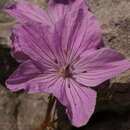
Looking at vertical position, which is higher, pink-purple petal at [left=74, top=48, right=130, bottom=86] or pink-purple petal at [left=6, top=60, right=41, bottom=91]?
pink-purple petal at [left=6, top=60, right=41, bottom=91]

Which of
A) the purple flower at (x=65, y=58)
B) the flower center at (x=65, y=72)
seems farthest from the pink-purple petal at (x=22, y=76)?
the flower center at (x=65, y=72)

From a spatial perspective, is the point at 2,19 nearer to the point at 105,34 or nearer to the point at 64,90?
the point at 105,34

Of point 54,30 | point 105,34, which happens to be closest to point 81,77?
point 54,30

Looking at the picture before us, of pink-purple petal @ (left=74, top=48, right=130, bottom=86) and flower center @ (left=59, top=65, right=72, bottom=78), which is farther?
flower center @ (left=59, top=65, right=72, bottom=78)

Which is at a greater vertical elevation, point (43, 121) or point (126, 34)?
point (126, 34)

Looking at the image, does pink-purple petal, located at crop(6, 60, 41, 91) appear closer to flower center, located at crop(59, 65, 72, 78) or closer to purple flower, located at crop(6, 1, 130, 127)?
purple flower, located at crop(6, 1, 130, 127)

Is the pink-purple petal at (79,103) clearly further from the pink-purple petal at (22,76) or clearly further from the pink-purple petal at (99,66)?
the pink-purple petal at (22,76)

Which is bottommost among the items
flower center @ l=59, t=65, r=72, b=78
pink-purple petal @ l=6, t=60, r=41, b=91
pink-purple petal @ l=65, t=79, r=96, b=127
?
pink-purple petal @ l=65, t=79, r=96, b=127

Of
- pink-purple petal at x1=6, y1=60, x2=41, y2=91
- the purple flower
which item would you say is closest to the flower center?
the purple flower

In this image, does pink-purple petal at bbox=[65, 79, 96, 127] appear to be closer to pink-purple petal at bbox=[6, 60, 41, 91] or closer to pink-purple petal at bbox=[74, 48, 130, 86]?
pink-purple petal at bbox=[74, 48, 130, 86]
